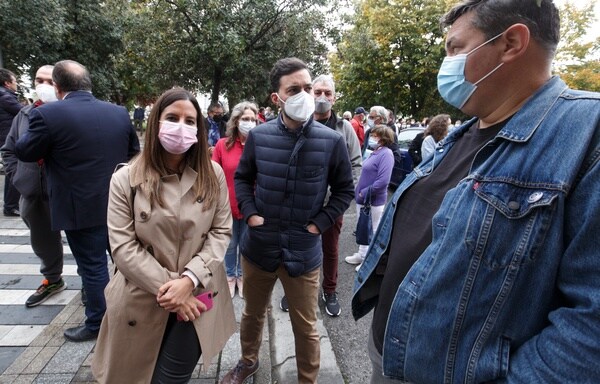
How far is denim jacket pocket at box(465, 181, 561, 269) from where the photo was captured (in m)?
A: 0.85

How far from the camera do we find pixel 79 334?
9.14 feet

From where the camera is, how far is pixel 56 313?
3238mm

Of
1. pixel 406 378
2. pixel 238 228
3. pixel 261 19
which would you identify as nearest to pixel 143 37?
pixel 261 19

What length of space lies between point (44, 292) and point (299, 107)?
325 cm

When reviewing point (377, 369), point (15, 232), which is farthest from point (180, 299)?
point (15, 232)

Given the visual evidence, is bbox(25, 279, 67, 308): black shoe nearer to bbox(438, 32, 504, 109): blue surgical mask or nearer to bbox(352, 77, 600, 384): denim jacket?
bbox(352, 77, 600, 384): denim jacket

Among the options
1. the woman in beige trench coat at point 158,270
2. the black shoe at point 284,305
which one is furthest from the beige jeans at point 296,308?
the black shoe at point 284,305

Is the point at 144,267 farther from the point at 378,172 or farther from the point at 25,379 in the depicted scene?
the point at 378,172

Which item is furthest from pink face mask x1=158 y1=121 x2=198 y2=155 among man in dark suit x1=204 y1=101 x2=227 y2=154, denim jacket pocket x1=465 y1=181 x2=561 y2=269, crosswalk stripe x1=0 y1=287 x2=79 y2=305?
man in dark suit x1=204 y1=101 x2=227 y2=154

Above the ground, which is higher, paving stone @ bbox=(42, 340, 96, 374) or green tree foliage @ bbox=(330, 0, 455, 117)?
green tree foliage @ bbox=(330, 0, 455, 117)

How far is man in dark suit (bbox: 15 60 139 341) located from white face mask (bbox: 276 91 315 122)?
1561 millimetres

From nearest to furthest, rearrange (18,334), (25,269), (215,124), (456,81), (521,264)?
(521,264), (456,81), (18,334), (25,269), (215,124)

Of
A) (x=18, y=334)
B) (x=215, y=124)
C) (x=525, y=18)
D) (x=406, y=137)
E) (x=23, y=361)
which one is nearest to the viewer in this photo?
(x=525, y=18)

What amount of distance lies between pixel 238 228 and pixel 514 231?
3241 mm
